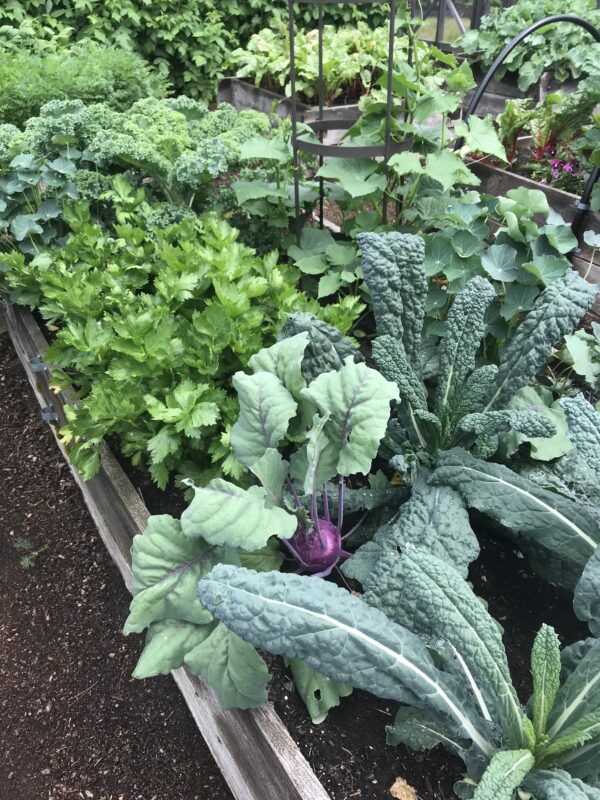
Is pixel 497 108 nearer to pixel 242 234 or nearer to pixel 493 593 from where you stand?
pixel 242 234

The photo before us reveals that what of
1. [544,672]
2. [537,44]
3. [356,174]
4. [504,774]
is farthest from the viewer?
[537,44]

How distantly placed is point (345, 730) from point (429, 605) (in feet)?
1.45

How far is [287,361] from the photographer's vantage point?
4.62 feet

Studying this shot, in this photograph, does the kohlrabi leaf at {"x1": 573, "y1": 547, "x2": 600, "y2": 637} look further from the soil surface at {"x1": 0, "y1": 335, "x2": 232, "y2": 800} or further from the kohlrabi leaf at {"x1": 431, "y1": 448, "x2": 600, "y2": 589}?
the soil surface at {"x1": 0, "y1": 335, "x2": 232, "y2": 800}

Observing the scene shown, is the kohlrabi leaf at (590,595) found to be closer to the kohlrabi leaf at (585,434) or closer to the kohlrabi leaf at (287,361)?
the kohlrabi leaf at (585,434)

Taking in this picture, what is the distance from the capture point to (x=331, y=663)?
3.28 ft

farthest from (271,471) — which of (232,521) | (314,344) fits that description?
(314,344)

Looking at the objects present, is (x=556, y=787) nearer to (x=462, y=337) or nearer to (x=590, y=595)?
(x=590, y=595)

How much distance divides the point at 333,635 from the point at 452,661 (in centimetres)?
27

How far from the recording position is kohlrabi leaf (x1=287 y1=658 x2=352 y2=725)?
49.4 inches

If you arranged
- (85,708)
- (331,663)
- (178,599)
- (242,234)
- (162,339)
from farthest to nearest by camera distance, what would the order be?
1. (242,234)
2. (85,708)
3. (162,339)
4. (178,599)
5. (331,663)

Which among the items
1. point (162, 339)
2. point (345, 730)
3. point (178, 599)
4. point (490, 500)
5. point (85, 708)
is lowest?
point (85, 708)

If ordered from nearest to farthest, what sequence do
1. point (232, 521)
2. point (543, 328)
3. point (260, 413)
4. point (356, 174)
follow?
point (232, 521), point (260, 413), point (543, 328), point (356, 174)

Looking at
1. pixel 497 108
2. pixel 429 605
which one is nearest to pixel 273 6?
pixel 497 108
